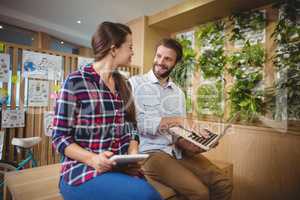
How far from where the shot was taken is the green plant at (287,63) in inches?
76.7

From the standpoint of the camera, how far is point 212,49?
106 inches

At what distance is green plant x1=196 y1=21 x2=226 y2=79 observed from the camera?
2611 mm

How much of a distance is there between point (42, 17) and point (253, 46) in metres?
3.44

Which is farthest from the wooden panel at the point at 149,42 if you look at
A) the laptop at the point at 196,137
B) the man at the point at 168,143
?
the laptop at the point at 196,137

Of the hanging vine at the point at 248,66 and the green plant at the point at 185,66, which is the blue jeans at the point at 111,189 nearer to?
the hanging vine at the point at 248,66

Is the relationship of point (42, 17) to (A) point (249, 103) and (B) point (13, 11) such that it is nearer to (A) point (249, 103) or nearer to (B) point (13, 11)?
(B) point (13, 11)

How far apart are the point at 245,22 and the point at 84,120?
7.62ft

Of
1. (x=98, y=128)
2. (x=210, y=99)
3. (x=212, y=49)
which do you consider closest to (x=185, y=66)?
(x=212, y=49)

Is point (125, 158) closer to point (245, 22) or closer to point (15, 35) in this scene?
point (245, 22)

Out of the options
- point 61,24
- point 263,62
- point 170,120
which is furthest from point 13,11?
point 263,62

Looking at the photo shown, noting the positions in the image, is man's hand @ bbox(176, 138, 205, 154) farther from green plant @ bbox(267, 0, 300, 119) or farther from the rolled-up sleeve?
green plant @ bbox(267, 0, 300, 119)

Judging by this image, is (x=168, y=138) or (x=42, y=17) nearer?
(x=168, y=138)

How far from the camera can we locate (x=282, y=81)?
2033 millimetres

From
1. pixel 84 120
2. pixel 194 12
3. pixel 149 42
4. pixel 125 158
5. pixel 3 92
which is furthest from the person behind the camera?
pixel 149 42
